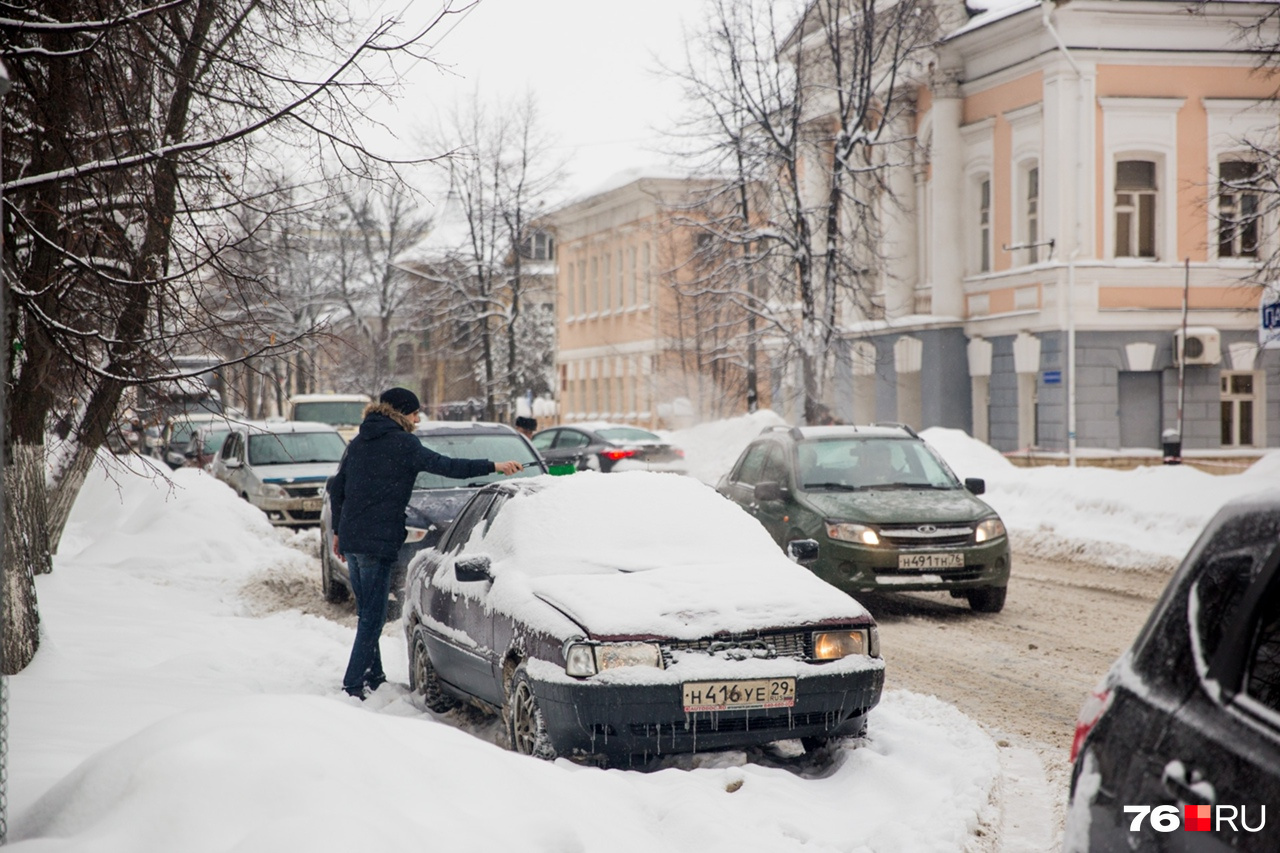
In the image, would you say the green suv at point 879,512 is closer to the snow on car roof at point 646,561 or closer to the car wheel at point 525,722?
the snow on car roof at point 646,561

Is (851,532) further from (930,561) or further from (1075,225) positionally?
(1075,225)

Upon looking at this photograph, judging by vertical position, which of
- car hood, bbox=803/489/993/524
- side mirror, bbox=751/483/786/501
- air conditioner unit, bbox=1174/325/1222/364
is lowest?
car hood, bbox=803/489/993/524

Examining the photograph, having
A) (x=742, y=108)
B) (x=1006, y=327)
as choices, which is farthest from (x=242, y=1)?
(x=1006, y=327)

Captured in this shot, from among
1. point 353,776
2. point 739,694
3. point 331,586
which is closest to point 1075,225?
point 331,586

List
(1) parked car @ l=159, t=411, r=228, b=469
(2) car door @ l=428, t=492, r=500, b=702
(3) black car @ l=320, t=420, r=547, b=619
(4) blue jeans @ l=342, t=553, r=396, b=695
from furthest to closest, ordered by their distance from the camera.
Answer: (1) parked car @ l=159, t=411, r=228, b=469 < (3) black car @ l=320, t=420, r=547, b=619 < (4) blue jeans @ l=342, t=553, r=396, b=695 < (2) car door @ l=428, t=492, r=500, b=702

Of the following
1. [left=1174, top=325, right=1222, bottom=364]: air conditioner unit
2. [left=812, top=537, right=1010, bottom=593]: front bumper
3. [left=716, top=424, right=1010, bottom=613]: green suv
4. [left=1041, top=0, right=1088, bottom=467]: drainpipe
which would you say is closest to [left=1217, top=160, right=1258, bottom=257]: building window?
[left=1174, top=325, right=1222, bottom=364]: air conditioner unit

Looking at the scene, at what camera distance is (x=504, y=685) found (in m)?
6.81

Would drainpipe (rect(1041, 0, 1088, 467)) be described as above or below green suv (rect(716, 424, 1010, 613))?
above

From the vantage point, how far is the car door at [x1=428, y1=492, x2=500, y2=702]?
723 centimetres

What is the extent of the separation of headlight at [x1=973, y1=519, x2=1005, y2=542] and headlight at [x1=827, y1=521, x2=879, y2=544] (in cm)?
89

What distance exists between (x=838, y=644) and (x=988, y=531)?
18.6 feet

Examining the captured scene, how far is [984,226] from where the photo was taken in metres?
35.2

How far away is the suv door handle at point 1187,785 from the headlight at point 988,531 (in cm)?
917

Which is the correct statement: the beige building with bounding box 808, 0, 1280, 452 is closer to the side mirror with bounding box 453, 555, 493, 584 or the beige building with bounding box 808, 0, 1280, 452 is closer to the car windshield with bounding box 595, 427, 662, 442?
the car windshield with bounding box 595, 427, 662, 442
